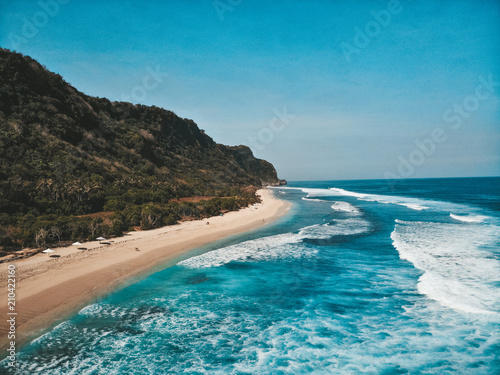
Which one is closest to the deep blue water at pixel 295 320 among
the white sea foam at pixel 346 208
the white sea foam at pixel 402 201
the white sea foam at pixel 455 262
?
the white sea foam at pixel 455 262

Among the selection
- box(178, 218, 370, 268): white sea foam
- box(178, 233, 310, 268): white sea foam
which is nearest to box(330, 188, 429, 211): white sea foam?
box(178, 218, 370, 268): white sea foam

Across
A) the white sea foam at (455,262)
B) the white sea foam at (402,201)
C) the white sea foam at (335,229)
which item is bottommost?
the white sea foam at (455,262)

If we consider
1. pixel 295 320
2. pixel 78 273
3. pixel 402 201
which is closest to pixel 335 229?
pixel 295 320

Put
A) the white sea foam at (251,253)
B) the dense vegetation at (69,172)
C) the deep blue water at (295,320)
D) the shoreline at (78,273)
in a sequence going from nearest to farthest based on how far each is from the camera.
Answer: the deep blue water at (295,320), the shoreline at (78,273), the white sea foam at (251,253), the dense vegetation at (69,172)

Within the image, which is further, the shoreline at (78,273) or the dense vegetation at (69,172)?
the dense vegetation at (69,172)

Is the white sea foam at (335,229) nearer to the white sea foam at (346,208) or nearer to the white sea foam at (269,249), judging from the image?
the white sea foam at (269,249)

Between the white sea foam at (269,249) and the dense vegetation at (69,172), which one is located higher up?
the dense vegetation at (69,172)

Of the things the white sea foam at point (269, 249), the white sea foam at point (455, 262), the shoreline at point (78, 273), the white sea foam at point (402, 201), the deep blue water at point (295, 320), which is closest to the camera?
the deep blue water at point (295, 320)
